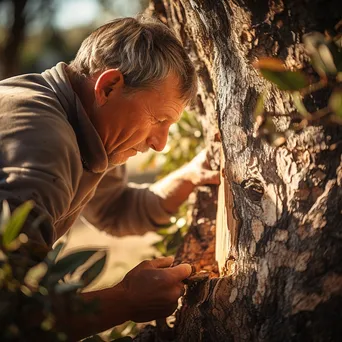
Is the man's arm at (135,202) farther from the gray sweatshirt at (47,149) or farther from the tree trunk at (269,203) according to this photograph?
the tree trunk at (269,203)

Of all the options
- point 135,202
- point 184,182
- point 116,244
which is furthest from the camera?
Answer: point 116,244

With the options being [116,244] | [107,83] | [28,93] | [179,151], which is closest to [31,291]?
[28,93]

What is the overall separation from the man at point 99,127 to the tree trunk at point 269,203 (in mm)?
130

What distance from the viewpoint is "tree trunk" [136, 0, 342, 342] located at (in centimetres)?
122

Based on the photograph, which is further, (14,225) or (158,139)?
(158,139)

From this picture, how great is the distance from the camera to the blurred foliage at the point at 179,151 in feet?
7.63

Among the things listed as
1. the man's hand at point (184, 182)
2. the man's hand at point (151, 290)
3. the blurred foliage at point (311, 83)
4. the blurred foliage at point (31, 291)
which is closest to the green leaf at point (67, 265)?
the blurred foliage at point (31, 291)

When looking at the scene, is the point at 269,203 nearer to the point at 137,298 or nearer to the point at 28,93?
the point at 137,298

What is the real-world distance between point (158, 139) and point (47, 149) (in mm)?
465

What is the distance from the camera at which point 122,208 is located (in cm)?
237

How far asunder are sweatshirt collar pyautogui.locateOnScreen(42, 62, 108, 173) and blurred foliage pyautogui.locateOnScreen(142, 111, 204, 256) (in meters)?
0.65

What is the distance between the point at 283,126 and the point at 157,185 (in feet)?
3.43

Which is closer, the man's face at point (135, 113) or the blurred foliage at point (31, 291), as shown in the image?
the blurred foliage at point (31, 291)

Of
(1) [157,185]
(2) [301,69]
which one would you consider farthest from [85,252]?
(1) [157,185]
